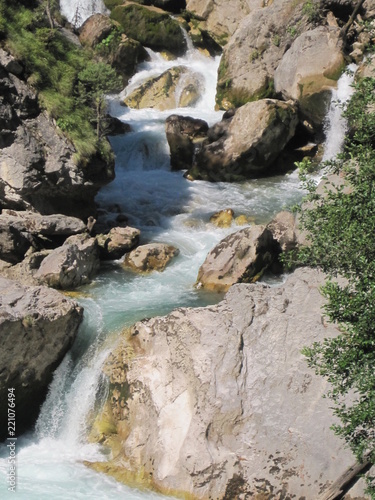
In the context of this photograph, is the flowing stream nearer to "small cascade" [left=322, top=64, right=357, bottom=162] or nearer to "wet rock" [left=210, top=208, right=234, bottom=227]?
"wet rock" [left=210, top=208, right=234, bottom=227]

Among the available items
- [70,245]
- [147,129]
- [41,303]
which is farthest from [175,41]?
[41,303]

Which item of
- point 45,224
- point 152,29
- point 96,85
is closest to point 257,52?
point 152,29

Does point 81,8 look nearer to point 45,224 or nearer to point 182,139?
point 182,139

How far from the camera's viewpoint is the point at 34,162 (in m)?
20.4

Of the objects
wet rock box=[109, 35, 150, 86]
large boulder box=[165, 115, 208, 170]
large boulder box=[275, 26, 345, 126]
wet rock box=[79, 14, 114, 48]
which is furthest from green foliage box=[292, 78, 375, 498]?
wet rock box=[79, 14, 114, 48]

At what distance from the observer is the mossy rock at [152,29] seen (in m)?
38.3

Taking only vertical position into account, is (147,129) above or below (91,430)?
above

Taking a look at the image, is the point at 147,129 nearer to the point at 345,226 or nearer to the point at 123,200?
the point at 123,200

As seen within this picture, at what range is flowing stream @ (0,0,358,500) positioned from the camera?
1264cm

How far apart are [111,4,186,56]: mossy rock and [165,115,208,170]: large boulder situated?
1071 cm

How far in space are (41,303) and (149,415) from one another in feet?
12.2

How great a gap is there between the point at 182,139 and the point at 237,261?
11424 millimetres

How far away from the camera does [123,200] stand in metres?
25.2

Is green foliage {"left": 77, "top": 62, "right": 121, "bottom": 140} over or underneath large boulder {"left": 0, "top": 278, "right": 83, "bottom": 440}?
over
